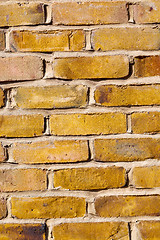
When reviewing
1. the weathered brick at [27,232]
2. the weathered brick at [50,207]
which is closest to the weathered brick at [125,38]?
the weathered brick at [50,207]

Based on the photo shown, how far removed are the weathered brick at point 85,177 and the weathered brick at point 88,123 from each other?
0.13 meters

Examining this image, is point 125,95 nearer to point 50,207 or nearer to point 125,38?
point 125,38

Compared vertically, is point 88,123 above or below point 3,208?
above

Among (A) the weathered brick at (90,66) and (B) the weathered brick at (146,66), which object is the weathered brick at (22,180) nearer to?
(A) the weathered brick at (90,66)

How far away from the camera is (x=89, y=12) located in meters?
0.73

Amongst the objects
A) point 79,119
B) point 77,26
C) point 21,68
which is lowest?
point 79,119

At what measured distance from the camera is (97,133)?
0.74 metres

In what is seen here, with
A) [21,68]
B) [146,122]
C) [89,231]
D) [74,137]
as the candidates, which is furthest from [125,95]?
[89,231]

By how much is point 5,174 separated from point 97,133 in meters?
0.34

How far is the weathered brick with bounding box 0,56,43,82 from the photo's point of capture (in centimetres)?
73

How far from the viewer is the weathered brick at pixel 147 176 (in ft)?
2.43

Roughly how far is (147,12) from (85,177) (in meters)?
0.59

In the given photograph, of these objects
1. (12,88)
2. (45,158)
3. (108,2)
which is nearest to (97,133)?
(45,158)

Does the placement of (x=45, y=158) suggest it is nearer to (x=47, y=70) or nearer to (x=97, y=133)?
(x=97, y=133)
